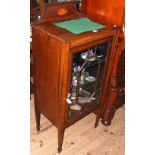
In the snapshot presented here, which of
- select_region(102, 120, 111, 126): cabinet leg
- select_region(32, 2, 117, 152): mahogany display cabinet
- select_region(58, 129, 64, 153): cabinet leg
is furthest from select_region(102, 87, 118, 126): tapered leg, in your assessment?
select_region(58, 129, 64, 153): cabinet leg

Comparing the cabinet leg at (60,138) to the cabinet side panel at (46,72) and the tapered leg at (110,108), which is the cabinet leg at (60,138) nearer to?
the cabinet side panel at (46,72)

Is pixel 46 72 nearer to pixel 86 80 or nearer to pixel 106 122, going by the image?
pixel 86 80

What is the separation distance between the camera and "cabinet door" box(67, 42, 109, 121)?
1548mm

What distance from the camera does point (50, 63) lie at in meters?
1.36

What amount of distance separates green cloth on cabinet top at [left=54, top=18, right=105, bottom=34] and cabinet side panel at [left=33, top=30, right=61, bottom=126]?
15 centimetres

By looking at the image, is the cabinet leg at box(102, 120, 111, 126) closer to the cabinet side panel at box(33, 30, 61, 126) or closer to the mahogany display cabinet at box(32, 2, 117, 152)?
the mahogany display cabinet at box(32, 2, 117, 152)

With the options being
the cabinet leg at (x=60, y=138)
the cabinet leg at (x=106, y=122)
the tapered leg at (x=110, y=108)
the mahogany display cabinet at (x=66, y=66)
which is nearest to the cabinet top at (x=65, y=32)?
the mahogany display cabinet at (x=66, y=66)

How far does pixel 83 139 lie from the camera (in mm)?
1826

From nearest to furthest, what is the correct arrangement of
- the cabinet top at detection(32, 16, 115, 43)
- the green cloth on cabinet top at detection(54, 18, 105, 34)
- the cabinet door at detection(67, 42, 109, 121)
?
the cabinet top at detection(32, 16, 115, 43)
the green cloth on cabinet top at detection(54, 18, 105, 34)
the cabinet door at detection(67, 42, 109, 121)

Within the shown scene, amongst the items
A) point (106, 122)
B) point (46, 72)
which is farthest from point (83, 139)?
point (46, 72)
